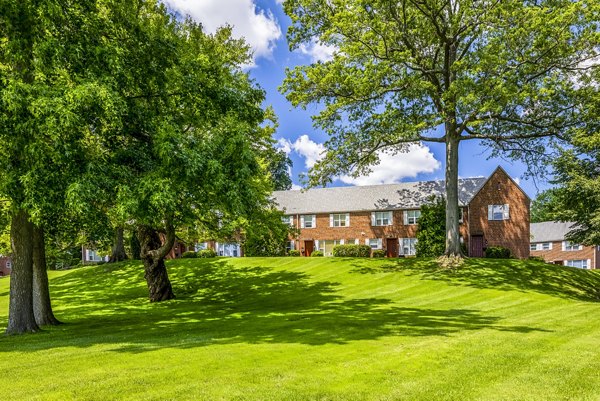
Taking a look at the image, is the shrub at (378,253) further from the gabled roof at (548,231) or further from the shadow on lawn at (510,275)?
the gabled roof at (548,231)

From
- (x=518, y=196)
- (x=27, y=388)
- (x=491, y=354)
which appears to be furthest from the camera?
(x=518, y=196)

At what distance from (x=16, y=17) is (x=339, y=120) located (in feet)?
66.2

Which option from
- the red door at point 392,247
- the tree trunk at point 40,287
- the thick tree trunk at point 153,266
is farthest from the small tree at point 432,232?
the tree trunk at point 40,287

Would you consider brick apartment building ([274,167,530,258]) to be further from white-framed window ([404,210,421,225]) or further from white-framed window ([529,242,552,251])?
white-framed window ([529,242,552,251])

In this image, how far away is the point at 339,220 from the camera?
47.3 m

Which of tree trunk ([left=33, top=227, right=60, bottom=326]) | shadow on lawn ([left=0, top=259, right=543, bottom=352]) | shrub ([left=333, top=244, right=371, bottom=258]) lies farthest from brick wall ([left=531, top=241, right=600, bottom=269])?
tree trunk ([left=33, top=227, right=60, bottom=326])

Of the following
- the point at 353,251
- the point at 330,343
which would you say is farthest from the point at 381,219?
the point at 330,343

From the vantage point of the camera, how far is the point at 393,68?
26.7m

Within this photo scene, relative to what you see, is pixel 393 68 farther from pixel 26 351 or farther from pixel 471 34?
pixel 26 351

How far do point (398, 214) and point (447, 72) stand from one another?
20562 millimetres

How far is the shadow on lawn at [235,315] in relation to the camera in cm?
1234

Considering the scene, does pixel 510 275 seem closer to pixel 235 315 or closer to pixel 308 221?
pixel 235 315

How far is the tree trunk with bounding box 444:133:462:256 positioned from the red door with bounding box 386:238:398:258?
16.9 m

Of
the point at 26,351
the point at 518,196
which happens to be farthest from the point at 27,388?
the point at 518,196
